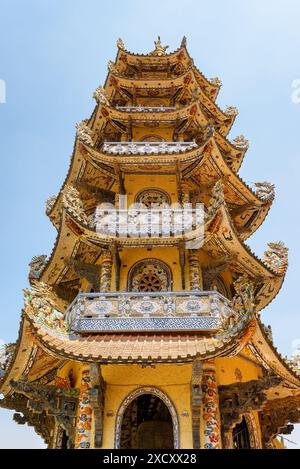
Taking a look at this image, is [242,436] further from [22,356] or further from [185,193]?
[185,193]

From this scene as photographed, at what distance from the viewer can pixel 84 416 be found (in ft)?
33.7

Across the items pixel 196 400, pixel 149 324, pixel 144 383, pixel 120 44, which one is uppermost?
pixel 120 44

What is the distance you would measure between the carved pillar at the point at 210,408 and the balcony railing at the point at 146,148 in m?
6.33

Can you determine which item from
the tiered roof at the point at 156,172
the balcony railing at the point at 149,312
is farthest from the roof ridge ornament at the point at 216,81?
the balcony railing at the point at 149,312

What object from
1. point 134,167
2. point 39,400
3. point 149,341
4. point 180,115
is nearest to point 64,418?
point 39,400

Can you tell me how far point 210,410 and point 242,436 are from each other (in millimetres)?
2398

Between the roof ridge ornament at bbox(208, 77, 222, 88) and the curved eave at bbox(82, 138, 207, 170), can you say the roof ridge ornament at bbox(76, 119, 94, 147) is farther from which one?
the roof ridge ornament at bbox(208, 77, 222, 88)

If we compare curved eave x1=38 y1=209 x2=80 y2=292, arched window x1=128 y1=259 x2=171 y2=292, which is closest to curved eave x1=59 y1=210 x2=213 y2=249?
curved eave x1=38 y1=209 x2=80 y2=292

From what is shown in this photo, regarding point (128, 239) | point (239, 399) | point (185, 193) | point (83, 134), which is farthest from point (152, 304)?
point (83, 134)

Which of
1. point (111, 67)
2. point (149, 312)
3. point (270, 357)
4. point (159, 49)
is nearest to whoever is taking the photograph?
point (270, 357)

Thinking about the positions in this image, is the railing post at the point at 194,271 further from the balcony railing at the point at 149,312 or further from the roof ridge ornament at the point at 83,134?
the roof ridge ornament at the point at 83,134

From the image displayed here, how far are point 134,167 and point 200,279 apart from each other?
407 cm

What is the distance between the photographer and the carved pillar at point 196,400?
9625 millimetres
